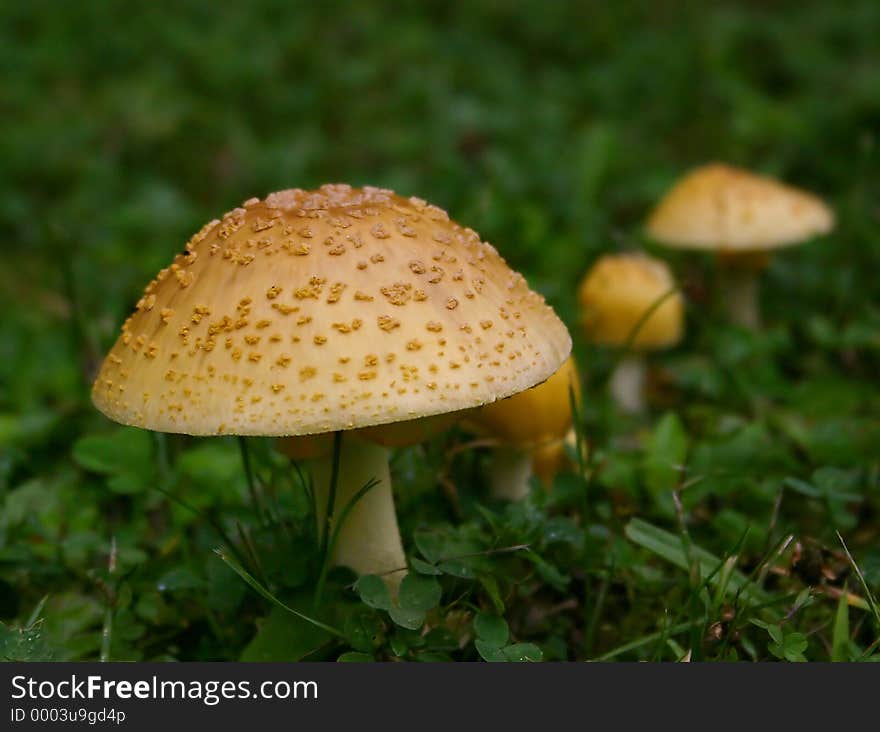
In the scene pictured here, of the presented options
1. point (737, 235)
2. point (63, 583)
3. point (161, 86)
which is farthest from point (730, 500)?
point (161, 86)

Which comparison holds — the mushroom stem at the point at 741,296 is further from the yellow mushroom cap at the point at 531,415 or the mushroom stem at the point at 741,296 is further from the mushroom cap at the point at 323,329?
the mushroom cap at the point at 323,329

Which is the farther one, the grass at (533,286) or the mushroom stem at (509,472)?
the mushroom stem at (509,472)

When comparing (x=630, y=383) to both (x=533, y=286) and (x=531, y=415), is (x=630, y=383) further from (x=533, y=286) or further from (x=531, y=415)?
(x=531, y=415)

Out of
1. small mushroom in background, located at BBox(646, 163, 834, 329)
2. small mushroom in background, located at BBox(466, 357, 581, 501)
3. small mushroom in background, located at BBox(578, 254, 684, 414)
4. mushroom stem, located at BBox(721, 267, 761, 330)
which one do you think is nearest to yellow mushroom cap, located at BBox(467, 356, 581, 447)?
small mushroom in background, located at BBox(466, 357, 581, 501)

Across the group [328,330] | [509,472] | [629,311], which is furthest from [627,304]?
[328,330]

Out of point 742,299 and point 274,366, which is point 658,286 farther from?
point 274,366

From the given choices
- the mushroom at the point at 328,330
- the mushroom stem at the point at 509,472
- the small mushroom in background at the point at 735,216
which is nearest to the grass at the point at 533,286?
the mushroom stem at the point at 509,472
